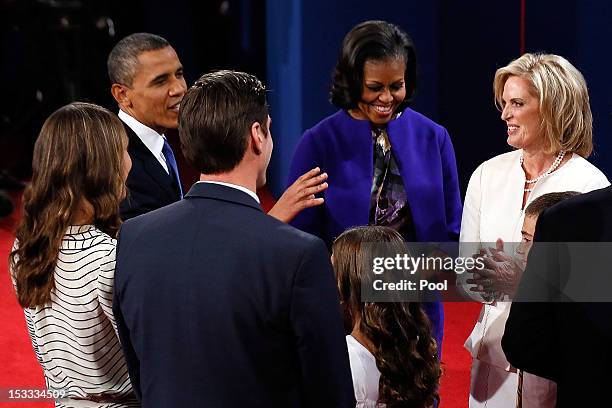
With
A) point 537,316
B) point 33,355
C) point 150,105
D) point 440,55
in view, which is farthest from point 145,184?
point 440,55

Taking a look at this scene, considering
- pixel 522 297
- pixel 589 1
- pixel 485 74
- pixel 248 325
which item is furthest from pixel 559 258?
pixel 485 74

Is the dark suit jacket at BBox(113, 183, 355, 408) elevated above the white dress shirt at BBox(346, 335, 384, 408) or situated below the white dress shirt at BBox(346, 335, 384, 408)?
above

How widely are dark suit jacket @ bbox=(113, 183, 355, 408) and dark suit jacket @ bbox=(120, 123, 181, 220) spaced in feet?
2.94

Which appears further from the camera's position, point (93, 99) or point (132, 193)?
point (93, 99)

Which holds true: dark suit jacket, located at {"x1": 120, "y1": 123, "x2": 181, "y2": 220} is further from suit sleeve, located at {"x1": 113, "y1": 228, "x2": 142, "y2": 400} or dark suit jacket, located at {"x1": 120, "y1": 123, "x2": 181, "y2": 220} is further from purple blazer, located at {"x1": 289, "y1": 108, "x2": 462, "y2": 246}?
suit sleeve, located at {"x1": 113, "y1": 228, "x2": 142, "y2": 400}

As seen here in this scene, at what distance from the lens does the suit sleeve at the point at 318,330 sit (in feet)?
5.17

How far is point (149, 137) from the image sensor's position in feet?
9.10

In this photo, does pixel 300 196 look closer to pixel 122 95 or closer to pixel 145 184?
pixel 145 184

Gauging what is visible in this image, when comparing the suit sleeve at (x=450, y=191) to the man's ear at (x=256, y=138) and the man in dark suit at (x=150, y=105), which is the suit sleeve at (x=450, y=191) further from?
the man's ear at (x=256, y=138)

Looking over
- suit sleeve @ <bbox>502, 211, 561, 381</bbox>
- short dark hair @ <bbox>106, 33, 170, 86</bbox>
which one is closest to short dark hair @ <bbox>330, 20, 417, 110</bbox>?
short dark hair @ <bbox>106, 33, 170, 86</bbox>

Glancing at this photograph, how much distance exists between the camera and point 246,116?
167 centimetres

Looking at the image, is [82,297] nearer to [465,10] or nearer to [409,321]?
[409,321]

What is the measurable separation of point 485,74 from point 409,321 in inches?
149

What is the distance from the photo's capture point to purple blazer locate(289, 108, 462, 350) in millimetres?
2744
